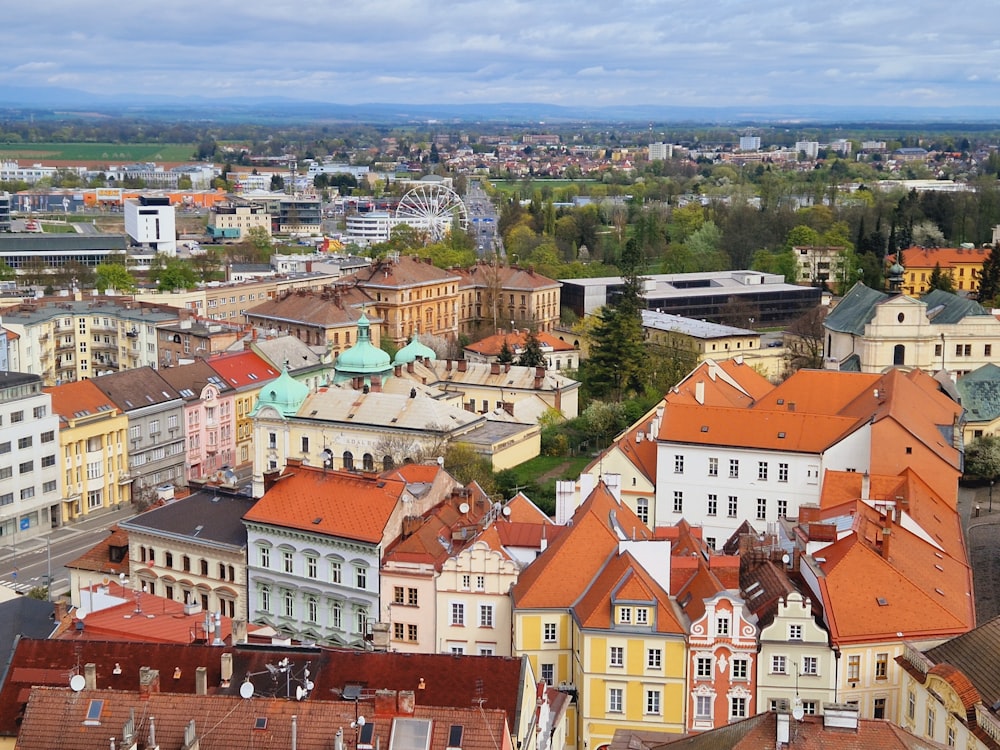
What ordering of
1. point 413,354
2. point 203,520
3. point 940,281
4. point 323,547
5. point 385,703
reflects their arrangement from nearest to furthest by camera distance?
point 385,703 < point 323,547 < point 203,520 < point 413,354 < point 940,281

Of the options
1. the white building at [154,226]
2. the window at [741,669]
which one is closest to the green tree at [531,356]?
the window at [741,669]

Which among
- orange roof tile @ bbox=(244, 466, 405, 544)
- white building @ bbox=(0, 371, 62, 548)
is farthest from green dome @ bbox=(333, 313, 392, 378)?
orange roof tile @ bbox=(244, 466, 405, 544)

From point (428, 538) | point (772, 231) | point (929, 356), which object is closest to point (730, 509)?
point (428, 538)

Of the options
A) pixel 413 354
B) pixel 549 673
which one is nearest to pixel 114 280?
pixel 413 354

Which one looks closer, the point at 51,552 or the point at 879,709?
the point at 879,709

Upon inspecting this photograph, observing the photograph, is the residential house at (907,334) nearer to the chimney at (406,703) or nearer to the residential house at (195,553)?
the residential house at (195,553)

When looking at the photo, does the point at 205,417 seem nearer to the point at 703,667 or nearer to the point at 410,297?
the point at 410,297

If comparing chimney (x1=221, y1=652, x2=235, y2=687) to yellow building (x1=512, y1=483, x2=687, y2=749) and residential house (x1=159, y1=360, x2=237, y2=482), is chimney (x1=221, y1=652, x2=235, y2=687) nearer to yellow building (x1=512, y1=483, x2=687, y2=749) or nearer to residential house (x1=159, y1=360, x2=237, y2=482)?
yellow building (x1=512, y1=483, x2=687, y2=749)
